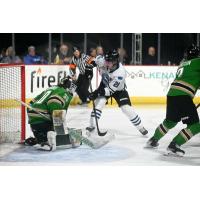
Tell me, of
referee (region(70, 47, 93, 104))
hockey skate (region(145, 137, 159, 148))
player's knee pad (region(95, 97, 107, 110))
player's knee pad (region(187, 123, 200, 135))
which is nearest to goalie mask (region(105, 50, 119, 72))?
referee (region(70, 47, 93, 104))

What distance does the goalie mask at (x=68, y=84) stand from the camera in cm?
417

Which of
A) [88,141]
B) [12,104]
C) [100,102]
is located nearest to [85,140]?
[88,141]

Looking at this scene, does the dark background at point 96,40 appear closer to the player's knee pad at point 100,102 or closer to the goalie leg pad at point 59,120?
the player's knee pad at point 100,102

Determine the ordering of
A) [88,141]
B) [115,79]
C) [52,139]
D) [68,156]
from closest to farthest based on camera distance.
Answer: [68,156] < [52,139] < [88,141] < [115,79]

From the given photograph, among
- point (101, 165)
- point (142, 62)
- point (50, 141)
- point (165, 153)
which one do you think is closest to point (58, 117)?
point (50, 141)

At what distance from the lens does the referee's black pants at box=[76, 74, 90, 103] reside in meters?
4.48

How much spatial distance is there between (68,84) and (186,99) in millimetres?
813

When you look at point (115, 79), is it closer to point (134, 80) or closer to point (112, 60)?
point (112, 60)

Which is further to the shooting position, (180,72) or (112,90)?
(112,90)

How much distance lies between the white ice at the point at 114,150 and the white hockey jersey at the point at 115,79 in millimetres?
179

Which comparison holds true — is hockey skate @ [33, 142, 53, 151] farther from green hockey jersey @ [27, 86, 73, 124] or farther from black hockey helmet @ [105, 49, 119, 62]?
black hockey helmet @ [105, 49, 119, 62]

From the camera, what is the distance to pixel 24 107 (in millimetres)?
4277

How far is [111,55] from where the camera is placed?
4.30 meters
